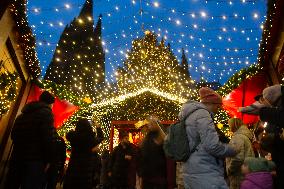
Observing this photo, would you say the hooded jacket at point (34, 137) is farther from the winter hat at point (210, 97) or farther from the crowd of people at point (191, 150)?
the winter hat at point (210, 97)

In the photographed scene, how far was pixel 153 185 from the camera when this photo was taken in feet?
16.6

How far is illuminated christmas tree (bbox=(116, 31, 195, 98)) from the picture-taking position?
23141mm

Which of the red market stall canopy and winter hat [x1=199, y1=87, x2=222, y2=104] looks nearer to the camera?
winter hat [x1=199, y1=87, x2=222, y2=104]

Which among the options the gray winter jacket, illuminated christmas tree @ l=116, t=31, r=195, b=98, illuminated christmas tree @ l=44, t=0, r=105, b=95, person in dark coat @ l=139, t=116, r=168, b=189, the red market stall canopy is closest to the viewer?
the gray winter jacket

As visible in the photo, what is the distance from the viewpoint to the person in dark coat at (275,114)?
2.88 meters

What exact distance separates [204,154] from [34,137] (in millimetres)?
2699

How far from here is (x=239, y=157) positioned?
15.4 feet

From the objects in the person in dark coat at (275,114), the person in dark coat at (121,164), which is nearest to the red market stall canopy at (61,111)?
the person in dark coat at (121,164)

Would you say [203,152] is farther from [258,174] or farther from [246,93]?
[246,93]

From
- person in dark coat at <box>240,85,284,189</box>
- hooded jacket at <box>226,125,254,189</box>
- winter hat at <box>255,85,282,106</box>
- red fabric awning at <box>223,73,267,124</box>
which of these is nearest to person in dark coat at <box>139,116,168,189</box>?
hooded jacket at <box>226,125,254,189</box>

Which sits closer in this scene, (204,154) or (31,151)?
(204,154)

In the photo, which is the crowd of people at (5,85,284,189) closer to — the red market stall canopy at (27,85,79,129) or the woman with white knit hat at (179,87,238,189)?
the woman with white knit hat at (179,87,238,189)

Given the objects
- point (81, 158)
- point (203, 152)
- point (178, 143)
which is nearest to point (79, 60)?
point (81, 158)

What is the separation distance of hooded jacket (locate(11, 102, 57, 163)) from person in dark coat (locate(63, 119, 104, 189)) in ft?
1.21
